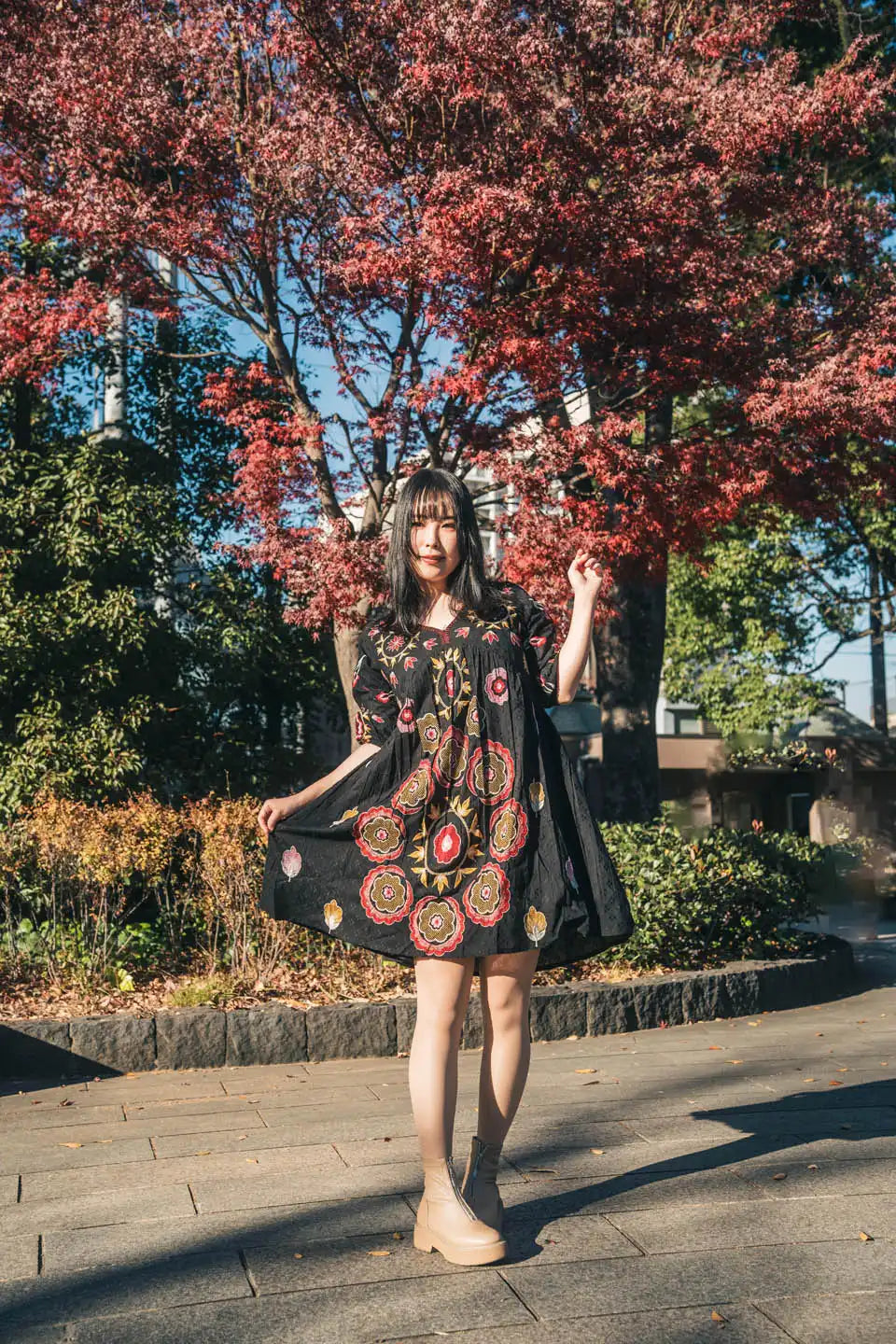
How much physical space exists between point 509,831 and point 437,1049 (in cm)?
56

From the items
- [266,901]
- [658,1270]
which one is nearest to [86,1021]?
[266,901]

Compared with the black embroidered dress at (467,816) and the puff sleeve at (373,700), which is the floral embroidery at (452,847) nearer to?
the black embroidered dress at (467,816)

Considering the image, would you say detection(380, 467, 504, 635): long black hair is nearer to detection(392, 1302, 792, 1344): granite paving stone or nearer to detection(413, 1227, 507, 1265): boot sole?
detection(413, 1227, 507, 1265): boot sole

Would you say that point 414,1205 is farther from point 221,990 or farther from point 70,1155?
point 221,990

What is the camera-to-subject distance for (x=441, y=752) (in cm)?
325

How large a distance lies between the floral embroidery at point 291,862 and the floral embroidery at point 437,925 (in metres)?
0.47

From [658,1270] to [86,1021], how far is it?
11.0 feet

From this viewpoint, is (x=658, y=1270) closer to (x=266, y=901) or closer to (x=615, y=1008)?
(x=266, y=901)

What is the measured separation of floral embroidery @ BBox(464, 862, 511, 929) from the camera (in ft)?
10.3

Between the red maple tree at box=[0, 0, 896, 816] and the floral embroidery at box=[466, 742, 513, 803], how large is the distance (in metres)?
4.01

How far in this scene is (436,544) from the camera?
3.38 m

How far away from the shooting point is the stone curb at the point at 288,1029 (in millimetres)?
5586

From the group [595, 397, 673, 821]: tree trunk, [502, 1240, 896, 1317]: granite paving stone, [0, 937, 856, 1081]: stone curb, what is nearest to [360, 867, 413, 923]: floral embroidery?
[502, 1240, 896, 1317]: granite paving stone

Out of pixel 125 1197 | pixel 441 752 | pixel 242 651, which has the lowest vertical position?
pixel 125 1197
